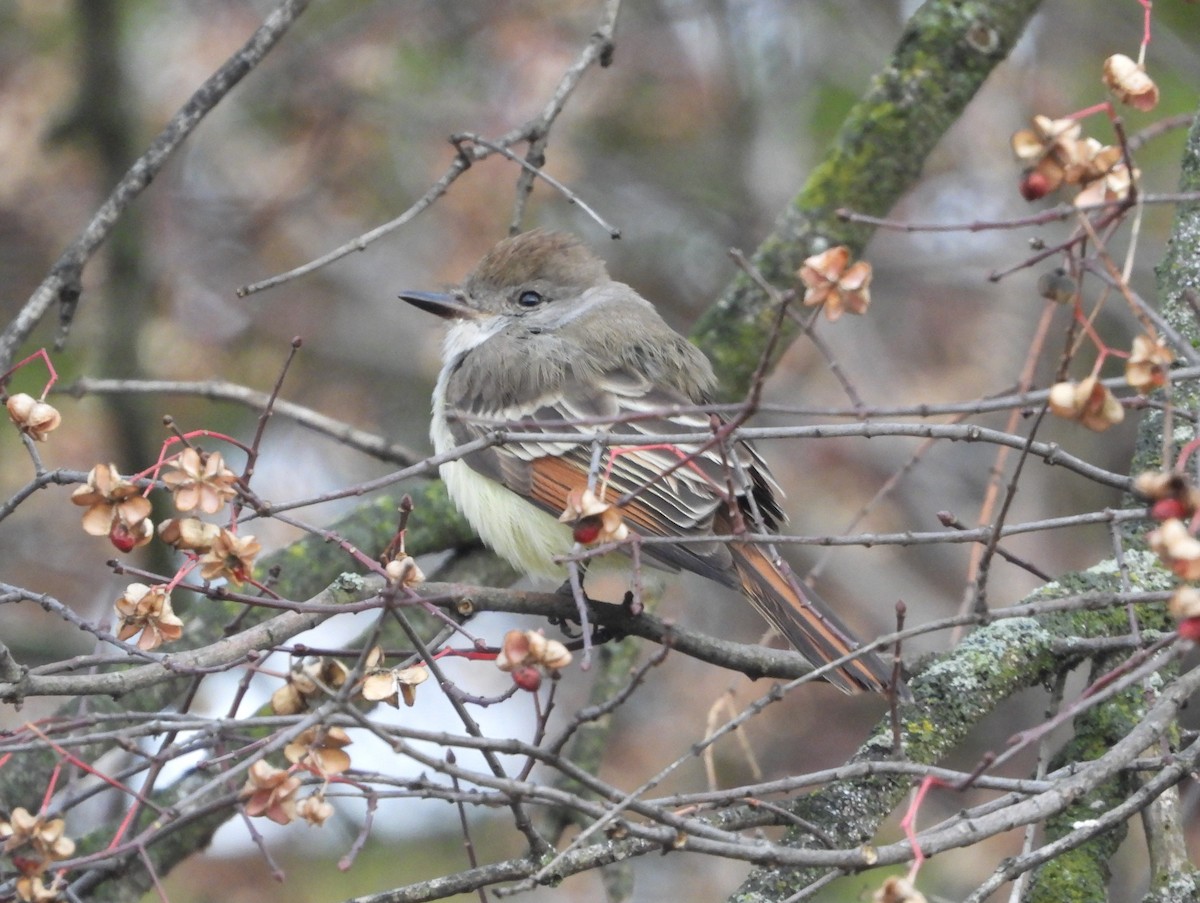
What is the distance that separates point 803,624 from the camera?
3760mm

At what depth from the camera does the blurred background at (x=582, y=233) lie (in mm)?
7723

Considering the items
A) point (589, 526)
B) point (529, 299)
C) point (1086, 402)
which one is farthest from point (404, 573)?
point (529, 299)

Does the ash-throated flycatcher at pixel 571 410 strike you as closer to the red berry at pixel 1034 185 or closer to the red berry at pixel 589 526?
the red berry at pixel 589 526

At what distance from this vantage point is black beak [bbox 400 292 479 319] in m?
5.41

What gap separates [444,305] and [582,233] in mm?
3781

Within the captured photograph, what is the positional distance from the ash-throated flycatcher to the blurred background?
87.7 inches

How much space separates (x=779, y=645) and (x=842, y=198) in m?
1.74

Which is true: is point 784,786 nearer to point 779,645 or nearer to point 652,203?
point 779,645

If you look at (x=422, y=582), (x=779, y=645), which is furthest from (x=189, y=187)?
(x=422, y=582)

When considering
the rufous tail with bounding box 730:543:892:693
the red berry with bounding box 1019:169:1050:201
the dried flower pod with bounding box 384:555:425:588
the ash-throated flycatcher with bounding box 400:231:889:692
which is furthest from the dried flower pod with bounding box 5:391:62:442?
the red berry with bounding box 1019:169:1050:201

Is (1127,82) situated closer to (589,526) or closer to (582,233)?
(589,526)

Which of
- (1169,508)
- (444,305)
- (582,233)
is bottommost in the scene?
(1169,508)

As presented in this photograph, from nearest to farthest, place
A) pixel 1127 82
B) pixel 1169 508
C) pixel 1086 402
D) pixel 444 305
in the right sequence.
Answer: pixel 1169 508 < pixel 1086 402 < pixel 1127 82 < pixel 444 305

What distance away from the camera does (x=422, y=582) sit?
2938mm
